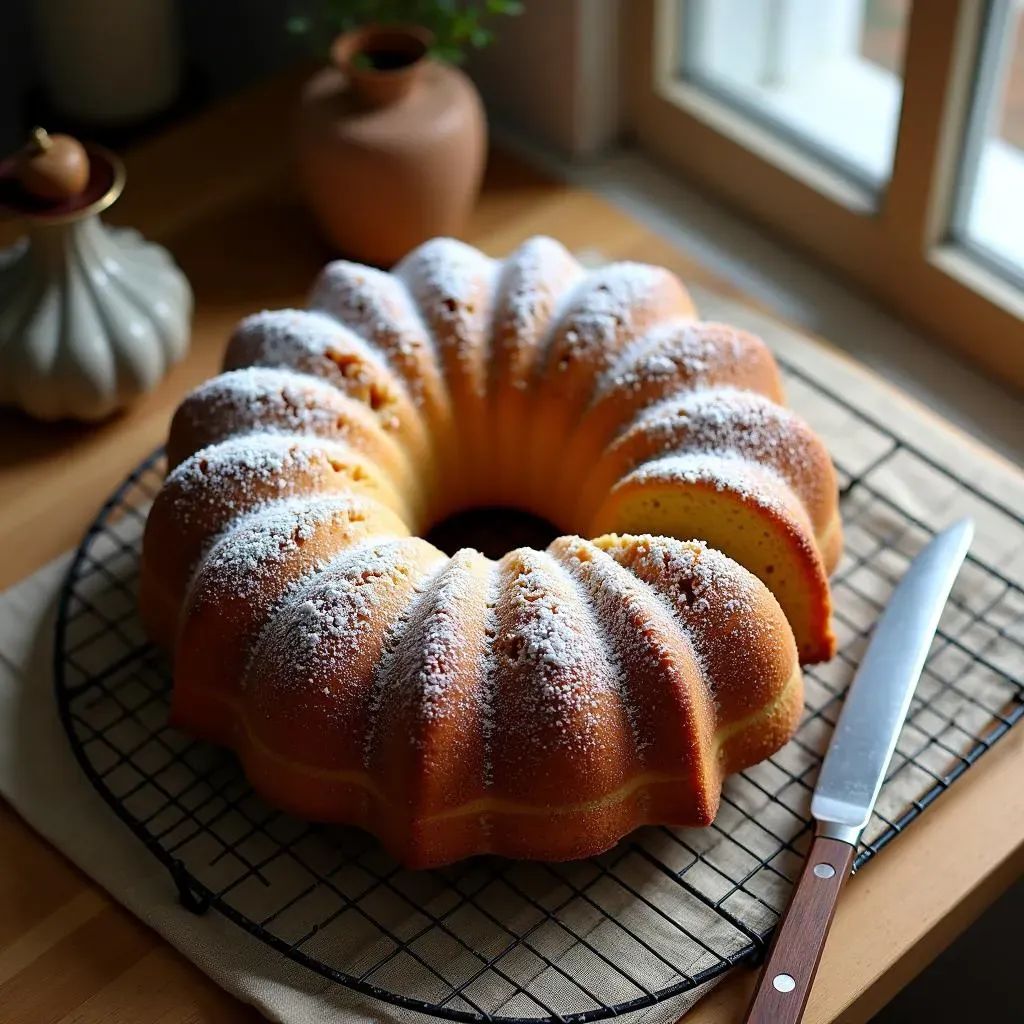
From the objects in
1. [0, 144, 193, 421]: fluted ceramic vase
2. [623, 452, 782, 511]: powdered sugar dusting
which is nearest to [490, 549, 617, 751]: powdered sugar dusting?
[623, 452, 782, 511]: powdered sugar dusting

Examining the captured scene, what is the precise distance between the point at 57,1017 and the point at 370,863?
0.26 m

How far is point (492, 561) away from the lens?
1279 mm

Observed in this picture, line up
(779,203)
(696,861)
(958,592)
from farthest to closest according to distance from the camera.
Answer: (779,203)
(958,592)
(696,861)

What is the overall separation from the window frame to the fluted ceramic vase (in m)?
0.68

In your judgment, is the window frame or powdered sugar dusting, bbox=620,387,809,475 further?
the window frame

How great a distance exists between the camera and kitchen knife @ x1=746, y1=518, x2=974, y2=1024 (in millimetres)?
1104

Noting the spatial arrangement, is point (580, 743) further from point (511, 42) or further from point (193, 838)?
point (511, 42)

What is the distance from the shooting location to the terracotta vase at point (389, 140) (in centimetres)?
166

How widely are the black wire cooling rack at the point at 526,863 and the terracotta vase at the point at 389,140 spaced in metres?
0.51

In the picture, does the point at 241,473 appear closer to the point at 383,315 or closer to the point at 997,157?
the point at 383,315

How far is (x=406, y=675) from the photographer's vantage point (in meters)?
1.14

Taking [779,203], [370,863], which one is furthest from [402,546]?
[779,203]

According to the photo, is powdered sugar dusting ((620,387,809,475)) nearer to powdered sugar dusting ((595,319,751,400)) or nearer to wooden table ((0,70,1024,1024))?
powdered sugar dusting ((595,319,751,400))

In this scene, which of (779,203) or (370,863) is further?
(779,203)
